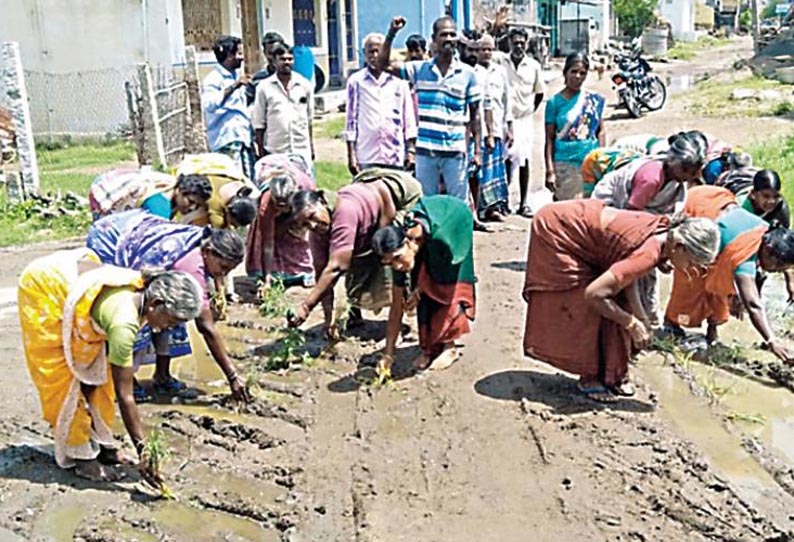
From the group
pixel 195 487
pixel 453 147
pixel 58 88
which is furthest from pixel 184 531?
pixel 58 88

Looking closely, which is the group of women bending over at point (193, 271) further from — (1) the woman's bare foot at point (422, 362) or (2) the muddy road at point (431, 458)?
(2) the muddy road at point (431, 458)

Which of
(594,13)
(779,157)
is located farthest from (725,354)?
(594,13)

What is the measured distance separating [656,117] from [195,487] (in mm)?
15183

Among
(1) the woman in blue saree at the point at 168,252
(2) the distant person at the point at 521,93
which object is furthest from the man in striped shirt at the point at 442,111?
(1) the woman in blue saree at the point at 168,252

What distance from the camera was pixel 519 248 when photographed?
8.37 m

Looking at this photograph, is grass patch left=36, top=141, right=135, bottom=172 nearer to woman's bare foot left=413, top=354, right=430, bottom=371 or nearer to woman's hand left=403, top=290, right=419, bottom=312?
woman's bare foot left=413, top=354, right=430, bottom=371

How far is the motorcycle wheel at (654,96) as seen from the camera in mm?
18531

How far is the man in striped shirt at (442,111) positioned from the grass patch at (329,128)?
7.09 meters

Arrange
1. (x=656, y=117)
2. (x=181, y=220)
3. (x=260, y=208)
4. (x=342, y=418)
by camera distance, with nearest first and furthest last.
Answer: (x=342, y=418) < (x=181, y=220) < (x=260, y=208) < (x=656, y=117)

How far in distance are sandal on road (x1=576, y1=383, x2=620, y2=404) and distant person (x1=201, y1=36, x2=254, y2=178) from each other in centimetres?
386

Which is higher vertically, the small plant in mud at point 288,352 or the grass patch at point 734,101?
the grass patch at point 734,101

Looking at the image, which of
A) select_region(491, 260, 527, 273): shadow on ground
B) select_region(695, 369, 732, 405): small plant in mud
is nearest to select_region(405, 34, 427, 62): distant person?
select_region(491, 260, 527, 273): shadow on ground

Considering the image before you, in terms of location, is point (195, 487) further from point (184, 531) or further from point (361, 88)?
point (361, 88)

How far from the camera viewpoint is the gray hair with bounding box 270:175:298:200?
600 cm
